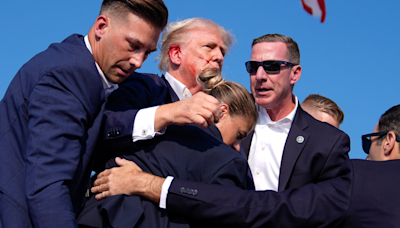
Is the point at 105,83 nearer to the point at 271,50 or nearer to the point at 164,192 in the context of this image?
the point at 164,192

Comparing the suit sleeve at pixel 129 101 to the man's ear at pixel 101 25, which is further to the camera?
the man's ear at pixel 101 25

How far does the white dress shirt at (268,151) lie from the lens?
4.98 metres

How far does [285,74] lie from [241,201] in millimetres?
2991

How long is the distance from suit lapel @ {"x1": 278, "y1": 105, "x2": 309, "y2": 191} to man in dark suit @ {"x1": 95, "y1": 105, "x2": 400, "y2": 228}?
3.90 feet

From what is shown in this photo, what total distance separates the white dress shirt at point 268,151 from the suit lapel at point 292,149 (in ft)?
0.91

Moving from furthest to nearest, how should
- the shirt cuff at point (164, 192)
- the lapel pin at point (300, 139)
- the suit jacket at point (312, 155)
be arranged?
the lapel pin at point (300, 139) → the suit jacket at point (312, 155) → the shirt cuff at point (164, 192)

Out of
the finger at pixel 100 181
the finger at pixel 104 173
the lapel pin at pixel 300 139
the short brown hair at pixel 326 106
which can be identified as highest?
the short brown hair at pixel 326 106

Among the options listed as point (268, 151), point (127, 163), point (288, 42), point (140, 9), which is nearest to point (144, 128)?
point (127, 163)

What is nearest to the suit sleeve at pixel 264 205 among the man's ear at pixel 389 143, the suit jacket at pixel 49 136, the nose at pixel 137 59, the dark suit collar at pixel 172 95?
the suit jacket at pixel 49 136

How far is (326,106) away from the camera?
6.91m

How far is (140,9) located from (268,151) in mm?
2825

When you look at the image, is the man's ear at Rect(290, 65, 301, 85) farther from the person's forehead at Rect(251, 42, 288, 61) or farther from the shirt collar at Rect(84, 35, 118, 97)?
the shirt collar at Rect(84, 35, 118, 97)

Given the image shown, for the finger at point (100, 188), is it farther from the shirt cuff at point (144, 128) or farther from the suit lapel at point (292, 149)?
the suit lapel at point (292, 149)

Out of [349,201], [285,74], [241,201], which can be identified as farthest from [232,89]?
[285,74]
